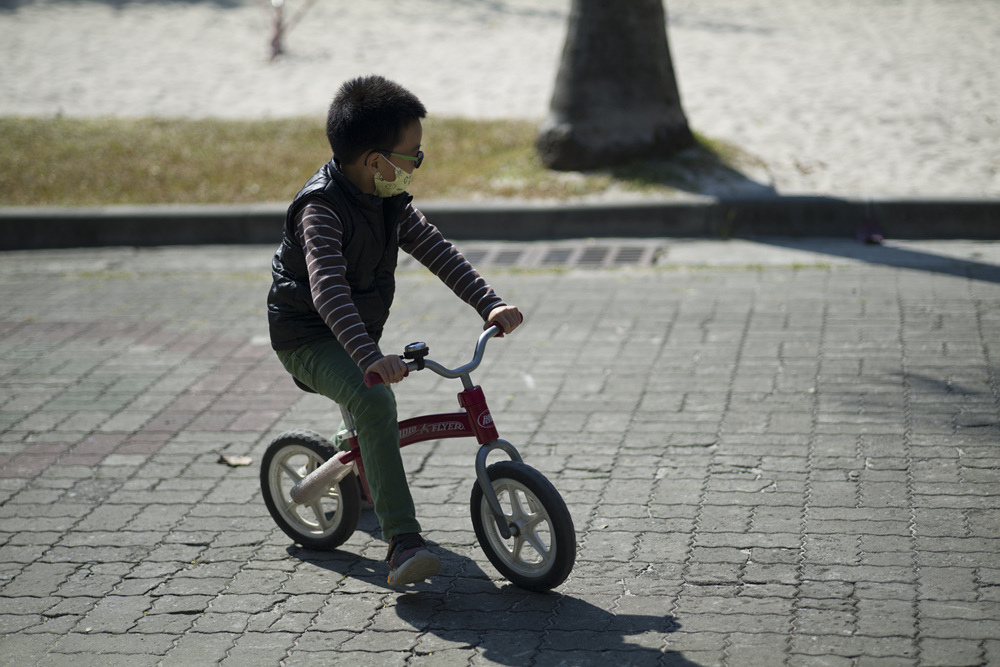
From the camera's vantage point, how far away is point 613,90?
380 inches

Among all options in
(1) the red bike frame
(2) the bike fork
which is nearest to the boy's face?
(1) the red bike frame

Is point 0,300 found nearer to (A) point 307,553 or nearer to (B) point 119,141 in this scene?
(B) point 119,141

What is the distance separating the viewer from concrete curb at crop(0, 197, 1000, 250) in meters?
8.34

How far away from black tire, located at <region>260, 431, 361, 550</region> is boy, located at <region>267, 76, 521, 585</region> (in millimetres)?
365

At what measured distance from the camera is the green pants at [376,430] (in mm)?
3543

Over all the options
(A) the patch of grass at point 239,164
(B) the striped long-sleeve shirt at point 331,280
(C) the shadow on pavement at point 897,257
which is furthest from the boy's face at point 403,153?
(A) the patch of grass at point 239,164

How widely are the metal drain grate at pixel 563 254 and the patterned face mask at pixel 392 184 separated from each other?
460 centimetres

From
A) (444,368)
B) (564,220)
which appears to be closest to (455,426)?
(444,368)

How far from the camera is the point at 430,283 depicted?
7.95 meters

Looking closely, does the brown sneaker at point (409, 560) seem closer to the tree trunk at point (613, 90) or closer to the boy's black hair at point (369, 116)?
the boy's black hair at point (369, 116)

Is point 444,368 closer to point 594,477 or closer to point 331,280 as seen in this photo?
point 331,280

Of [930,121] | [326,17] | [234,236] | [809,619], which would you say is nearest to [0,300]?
[234,236]

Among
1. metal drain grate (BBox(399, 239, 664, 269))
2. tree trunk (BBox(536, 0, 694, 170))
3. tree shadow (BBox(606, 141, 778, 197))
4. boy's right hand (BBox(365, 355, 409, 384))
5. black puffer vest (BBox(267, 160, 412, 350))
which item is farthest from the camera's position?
tree trunk (BBox(536, 0, 694, 170))

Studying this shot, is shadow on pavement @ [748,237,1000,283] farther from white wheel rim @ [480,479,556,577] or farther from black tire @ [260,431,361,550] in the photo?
black tire @ [260,431,361,550]
